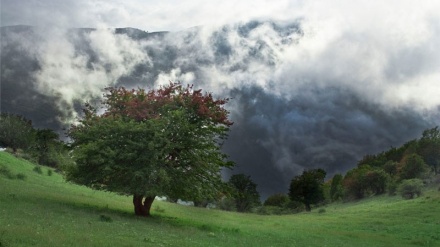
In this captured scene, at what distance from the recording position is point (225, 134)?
38906 mm

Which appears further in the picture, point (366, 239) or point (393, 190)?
point (393, 190)

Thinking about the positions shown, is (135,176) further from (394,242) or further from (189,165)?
(394,242)

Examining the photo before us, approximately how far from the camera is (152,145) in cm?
3347

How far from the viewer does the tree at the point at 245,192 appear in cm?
11906

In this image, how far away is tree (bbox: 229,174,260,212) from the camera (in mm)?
119062

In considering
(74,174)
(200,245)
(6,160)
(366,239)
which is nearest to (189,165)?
(74,174)

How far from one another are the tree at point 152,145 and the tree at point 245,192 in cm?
8105

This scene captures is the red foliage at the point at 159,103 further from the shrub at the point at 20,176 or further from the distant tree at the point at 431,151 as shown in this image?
the distant tree at the point at 431,151

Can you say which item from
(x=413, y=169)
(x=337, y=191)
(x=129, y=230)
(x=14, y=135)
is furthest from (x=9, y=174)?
(x=337, y=191)

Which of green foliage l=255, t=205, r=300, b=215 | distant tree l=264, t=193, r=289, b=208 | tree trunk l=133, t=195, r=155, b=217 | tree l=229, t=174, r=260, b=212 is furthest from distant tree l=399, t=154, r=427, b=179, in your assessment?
tree trunk l=133, t=195, r=155, b=217

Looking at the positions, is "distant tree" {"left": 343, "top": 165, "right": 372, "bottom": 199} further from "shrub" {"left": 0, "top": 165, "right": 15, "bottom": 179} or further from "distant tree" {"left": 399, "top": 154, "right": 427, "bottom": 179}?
"shrub" {"left": 0, "top": 165, "right": 15, "bottom": 179}

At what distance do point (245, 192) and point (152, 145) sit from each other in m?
88.6

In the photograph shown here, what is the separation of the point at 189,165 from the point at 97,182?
783cm

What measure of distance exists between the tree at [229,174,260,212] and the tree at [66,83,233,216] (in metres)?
81.0
